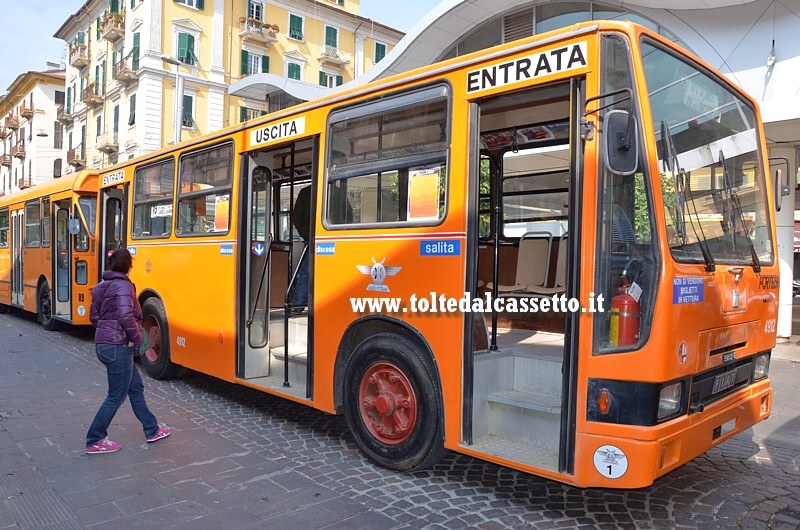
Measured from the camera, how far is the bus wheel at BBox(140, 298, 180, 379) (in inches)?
295

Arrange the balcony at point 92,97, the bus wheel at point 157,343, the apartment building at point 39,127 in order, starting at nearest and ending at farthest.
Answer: the bus wheel at point 157,343 < the balcony at point 92,97 < the apartment building at point 39,127

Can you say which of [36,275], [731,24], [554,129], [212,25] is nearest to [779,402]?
[554,129]

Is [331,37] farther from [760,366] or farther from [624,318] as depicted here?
[624,318]

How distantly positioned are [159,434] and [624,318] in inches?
158

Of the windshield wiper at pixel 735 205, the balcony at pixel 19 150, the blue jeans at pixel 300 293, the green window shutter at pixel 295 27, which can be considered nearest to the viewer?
Result: the windshield wiper at pixel 735 205

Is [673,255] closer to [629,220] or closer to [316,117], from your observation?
[629,220]

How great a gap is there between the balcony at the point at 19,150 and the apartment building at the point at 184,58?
421 inches

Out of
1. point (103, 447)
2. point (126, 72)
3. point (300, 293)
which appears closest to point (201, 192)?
point (300, 293)

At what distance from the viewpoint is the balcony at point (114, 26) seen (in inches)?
1422

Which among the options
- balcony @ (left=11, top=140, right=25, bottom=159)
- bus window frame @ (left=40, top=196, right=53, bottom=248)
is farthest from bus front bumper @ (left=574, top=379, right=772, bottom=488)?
balcony @ (left=11, top=140, right=25, bottom=159)

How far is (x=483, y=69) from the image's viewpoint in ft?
13.2

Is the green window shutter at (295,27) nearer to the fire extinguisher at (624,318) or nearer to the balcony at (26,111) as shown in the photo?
the balcony at (26,111)

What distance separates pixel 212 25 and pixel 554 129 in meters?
34.4

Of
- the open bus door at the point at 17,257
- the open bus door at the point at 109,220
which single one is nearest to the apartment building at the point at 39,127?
the open bus door at the point at 17,257
